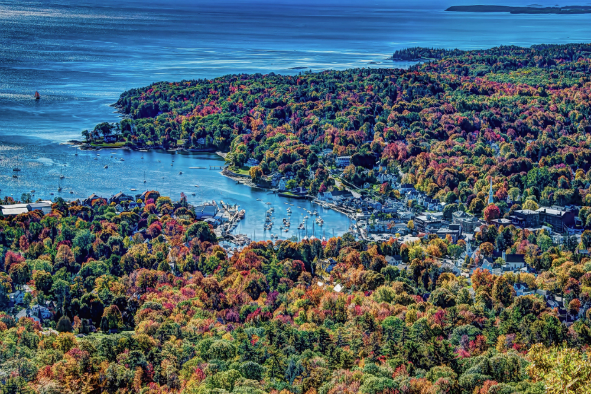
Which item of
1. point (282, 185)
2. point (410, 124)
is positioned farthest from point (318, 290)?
point (410, 124)

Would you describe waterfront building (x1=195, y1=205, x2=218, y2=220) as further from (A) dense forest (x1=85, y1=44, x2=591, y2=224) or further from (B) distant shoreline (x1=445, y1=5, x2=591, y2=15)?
(B) distant shoreline (x1=445, y1=5, x2=591, y2=15)

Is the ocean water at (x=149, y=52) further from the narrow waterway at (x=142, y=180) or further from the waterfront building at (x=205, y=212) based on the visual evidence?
the waterfront building at (x=205, y=212)

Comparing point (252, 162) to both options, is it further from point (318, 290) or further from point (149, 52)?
point (149, 52)

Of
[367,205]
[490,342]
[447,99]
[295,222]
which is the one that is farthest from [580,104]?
[490,342]

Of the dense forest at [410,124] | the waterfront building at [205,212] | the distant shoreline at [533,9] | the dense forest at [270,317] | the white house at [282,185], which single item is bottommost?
the dense forest at [270,317]

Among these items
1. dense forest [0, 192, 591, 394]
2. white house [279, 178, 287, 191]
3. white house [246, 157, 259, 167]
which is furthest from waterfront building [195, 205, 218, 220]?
white house [246, 157, 259, 167]

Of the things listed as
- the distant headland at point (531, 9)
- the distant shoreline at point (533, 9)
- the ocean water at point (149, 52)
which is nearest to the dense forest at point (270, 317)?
the ocean water at point (149, 52)
